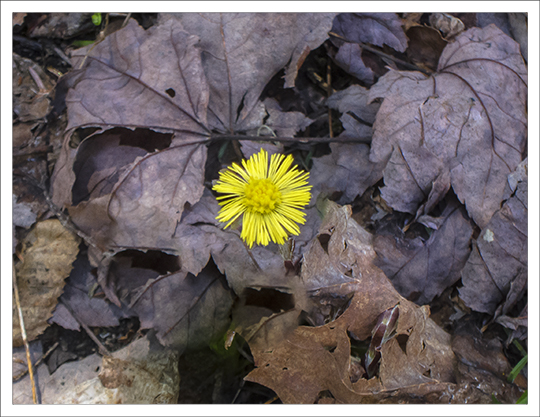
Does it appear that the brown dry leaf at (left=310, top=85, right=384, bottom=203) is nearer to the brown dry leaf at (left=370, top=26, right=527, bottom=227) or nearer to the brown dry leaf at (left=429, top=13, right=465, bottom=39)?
the brown dry leaf at (left=370, top=26, right=527, bottom=227)

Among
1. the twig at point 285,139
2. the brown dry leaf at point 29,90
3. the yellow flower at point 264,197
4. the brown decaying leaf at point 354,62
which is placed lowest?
the yellow flower at point 264,197

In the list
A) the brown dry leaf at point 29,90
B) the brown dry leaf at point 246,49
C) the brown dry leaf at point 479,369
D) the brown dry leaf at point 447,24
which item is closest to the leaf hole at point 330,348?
the brown dry leaf at point 479,369

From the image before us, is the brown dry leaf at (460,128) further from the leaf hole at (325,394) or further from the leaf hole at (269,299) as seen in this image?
the leaf hole at (325,394)

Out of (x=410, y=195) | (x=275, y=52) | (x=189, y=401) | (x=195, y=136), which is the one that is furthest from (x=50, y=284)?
(x=410, y=195)

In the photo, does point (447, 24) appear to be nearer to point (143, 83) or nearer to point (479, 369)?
point (143, 83)

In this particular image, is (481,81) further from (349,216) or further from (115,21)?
(115,21)

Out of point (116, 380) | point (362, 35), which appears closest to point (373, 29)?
point (362, 35)
